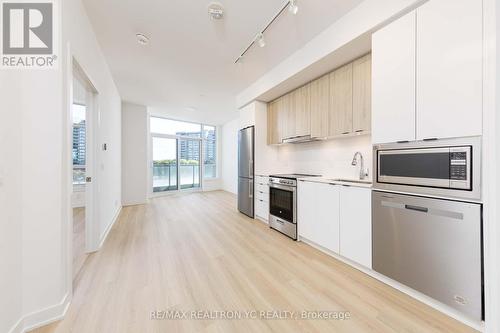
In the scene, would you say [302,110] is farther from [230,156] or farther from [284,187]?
[230,156]

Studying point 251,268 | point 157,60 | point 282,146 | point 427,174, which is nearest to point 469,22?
point 427,174

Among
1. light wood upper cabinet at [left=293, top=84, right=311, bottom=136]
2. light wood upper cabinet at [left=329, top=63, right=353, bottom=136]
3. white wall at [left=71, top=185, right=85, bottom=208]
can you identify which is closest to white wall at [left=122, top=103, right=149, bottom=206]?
white wall at [left=71, top=185, right=85, bottom=208]

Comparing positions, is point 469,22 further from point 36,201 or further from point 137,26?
point 36,201

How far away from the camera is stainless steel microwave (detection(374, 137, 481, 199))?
1.40m

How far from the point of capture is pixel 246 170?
4363 millimetres

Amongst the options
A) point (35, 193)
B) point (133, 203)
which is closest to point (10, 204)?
point (35, 193)

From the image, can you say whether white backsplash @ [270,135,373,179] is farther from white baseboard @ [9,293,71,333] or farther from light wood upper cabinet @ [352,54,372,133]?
white baseboard @ [9,293,71,333]

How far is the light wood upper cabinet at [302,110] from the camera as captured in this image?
3246 millimetres

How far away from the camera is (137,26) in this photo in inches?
92.4

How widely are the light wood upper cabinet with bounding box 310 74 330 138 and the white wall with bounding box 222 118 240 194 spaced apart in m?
4.35

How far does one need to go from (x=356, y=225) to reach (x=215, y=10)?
2.74 m

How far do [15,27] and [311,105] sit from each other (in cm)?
321

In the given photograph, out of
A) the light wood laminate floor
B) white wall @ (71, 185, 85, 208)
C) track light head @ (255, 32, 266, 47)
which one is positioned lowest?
the light wood laminate floor

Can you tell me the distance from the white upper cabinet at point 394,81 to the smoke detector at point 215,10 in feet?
5.22
